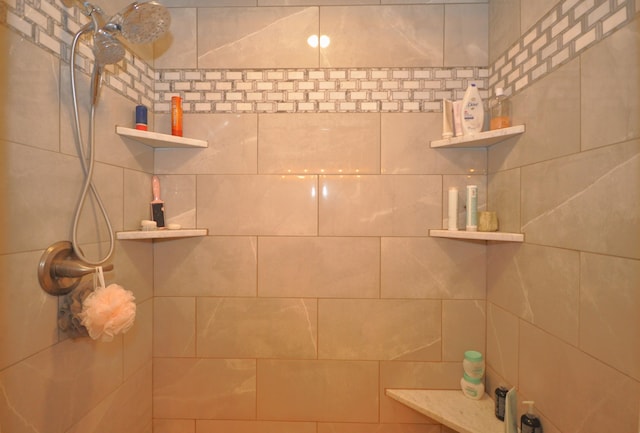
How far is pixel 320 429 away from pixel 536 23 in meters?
1.84

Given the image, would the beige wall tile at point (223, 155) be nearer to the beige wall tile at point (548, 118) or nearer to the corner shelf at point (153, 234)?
the corner shelf at point (153, 234)

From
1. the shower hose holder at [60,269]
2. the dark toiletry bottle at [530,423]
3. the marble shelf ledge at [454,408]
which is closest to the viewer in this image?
the shower hose holder at [60,269]

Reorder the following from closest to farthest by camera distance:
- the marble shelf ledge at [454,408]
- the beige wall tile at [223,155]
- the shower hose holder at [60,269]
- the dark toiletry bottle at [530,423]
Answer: the shower hose holder at [60,269]
the dark toiletry bottle at [530,423]
the marble shelf ledge at [454,408]
the beige wall tile at [223,155]

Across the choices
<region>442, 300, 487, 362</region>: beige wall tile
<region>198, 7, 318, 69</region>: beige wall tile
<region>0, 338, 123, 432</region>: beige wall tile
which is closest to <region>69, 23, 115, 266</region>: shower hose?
<region>0, 338, 123, 432</region>: beige wall tile

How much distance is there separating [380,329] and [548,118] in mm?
1028

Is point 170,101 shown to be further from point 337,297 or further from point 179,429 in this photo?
point 179,429

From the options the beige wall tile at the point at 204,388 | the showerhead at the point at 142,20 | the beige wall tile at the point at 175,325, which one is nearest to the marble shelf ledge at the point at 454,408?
the beige wall tile at the point at 204,388

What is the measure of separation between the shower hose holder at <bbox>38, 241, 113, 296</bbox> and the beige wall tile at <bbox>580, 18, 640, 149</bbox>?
148 centimetres

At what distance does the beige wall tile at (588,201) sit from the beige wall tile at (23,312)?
1526 mm

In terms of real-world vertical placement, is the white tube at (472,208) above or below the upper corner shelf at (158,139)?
below

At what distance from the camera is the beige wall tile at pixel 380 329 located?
4.23ft

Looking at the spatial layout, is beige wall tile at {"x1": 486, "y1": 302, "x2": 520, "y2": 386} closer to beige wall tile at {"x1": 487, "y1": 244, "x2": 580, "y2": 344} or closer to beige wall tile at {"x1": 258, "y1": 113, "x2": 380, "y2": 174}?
beige wall tile at {"x1": 487, "y1": 244, "x2": 580, "y2": 344}

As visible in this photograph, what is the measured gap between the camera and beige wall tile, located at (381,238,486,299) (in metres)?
1.29

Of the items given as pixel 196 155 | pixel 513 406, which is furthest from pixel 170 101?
pixel 513 406
